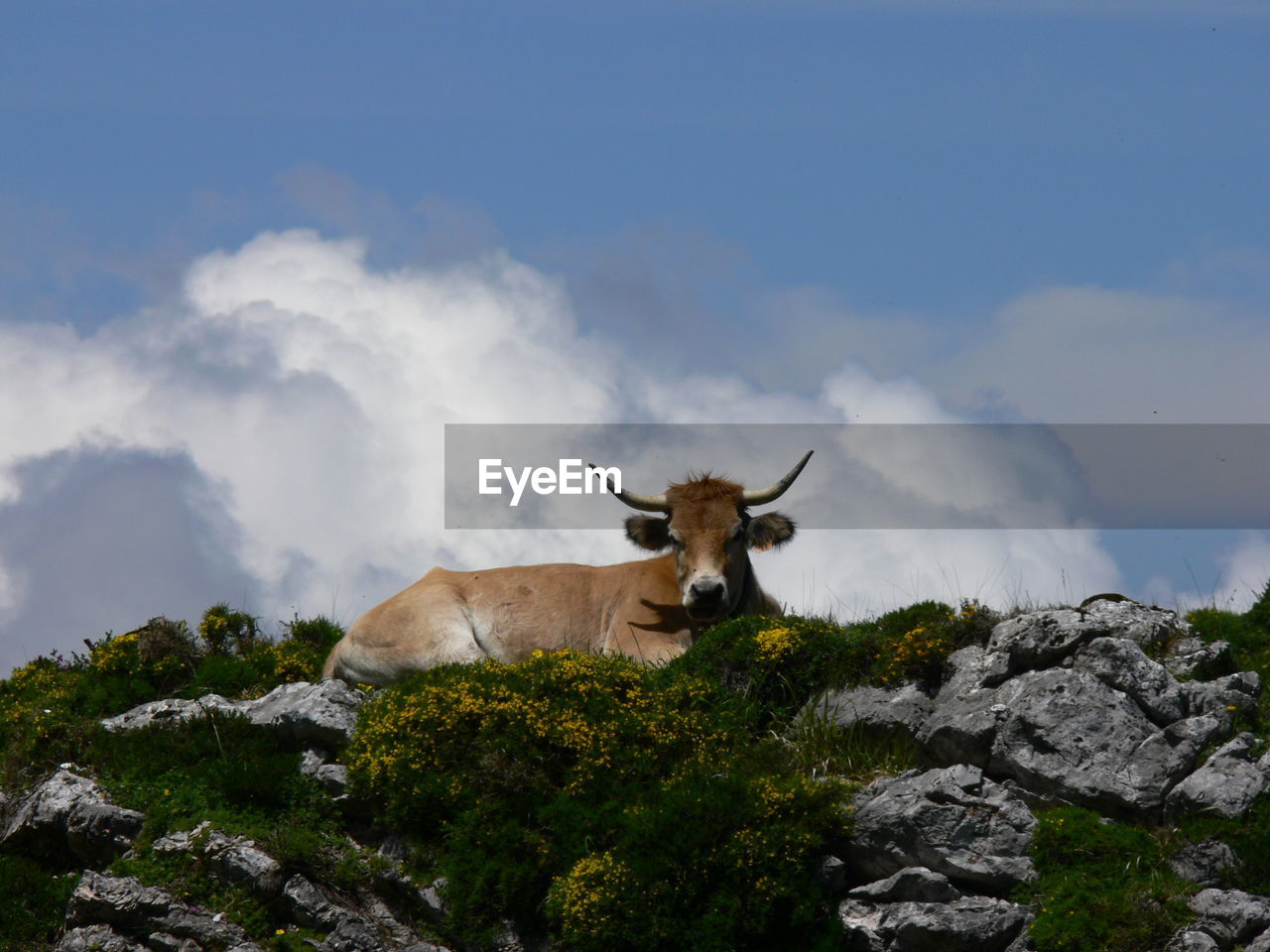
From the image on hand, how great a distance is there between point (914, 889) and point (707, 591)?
569cm

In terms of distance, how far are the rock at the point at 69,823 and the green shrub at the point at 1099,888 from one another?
9.15 metres

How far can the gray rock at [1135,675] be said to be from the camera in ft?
43.7

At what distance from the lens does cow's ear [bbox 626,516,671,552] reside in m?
18.4

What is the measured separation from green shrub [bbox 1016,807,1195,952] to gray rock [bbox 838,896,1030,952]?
289mm

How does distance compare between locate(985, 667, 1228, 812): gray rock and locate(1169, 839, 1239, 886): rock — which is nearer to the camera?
locate(1169, 839, 1239, 886): rock

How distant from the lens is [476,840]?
42.3 feet

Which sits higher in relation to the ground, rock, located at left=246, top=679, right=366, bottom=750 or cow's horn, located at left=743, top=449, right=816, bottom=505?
cow's horn, located at left=743, top=449, right=816, bottom=505

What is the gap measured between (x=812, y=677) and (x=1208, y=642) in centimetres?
443

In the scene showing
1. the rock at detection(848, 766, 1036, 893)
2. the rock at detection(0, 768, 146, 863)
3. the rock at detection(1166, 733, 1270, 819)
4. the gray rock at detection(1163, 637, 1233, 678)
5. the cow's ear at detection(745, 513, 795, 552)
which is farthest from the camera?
the cow's ear at detection(745, 513, 795, 552)

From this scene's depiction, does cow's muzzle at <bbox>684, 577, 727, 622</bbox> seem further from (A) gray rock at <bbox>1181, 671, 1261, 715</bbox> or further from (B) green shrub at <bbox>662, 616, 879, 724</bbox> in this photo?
(A) gray rock at <bbox>1181, 671, 1261, 715</bbox>

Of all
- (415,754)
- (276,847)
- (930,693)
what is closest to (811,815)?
(930,693)

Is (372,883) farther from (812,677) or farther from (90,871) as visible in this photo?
(812,677)

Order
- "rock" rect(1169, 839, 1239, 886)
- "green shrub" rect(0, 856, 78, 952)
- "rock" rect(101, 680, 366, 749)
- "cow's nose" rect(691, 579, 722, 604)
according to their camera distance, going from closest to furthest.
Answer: "rock" rect(1169, 839, 1239, 886) < "green shrub" rect(0, 856, 78, 952) < "rock" rect(101, 680, 366, 749) < "cow's nose" rect(691, 579, 722, 604)

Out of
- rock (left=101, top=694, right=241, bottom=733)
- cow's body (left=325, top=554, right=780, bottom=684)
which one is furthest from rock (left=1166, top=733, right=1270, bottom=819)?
rock (left=101, top=694, right=241, bottom=733)
